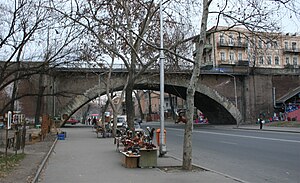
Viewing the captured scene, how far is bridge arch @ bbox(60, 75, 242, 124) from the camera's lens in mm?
42594

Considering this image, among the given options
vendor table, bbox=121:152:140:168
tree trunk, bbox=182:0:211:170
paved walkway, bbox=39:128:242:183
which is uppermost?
tree trunk, bbox=182:0:211:170


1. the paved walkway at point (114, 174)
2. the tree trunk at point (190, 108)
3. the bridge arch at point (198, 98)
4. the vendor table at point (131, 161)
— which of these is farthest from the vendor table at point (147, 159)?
the bridge arch at point (198, 98)

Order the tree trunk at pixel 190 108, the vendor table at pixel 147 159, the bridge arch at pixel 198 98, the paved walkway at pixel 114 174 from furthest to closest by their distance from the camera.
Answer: the bridge arch at pixel 198 98
the vendor table at pixel 147 159
the tree trunk at pixel 190 108
the paved walkway at pixel 114 174

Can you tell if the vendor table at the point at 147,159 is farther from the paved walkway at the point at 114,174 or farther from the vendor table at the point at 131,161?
the paved walkway at the point at 114,174

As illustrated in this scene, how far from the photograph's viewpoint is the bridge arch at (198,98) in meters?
42.6

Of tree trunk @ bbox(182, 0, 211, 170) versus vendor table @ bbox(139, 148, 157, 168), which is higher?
tree trunk @ bbox(182, 0, 211, 170)

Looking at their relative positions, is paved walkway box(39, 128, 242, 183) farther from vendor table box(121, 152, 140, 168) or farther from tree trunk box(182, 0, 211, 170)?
tree trunk box(182, 0, 211, 170)

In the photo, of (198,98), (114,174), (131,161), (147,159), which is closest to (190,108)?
(147,159)

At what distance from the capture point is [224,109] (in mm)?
49562

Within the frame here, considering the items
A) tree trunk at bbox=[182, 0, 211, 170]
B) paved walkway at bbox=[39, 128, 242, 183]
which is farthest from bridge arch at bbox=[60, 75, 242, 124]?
tree trunk at bbox=[182, 0, 211, 170]

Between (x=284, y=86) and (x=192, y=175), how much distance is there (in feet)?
149

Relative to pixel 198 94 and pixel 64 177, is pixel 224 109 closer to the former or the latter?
pixel 198 94

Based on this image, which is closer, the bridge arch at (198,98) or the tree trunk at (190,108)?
the tree trunk at (190,108)

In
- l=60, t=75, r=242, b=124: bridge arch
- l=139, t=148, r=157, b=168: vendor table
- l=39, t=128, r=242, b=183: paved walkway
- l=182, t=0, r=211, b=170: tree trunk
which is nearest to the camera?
l=39, t=128, r=242, b=183: paved walkway
